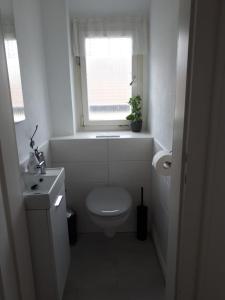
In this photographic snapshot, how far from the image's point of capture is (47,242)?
4.16 ft

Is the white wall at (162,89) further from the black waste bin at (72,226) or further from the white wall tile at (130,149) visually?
the black waste bin at (72,226)

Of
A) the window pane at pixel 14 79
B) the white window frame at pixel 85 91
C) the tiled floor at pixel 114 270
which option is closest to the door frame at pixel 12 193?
the window pane at pixel 14 79

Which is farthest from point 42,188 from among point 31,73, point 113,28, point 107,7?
point 107,7

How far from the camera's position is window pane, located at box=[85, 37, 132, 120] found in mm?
2262

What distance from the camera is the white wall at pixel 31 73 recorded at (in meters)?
1.53

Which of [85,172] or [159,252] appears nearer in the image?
[159,252]

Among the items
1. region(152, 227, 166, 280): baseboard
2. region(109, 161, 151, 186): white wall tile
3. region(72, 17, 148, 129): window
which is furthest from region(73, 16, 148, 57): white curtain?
region(152, 227, 166, 280): baseboard

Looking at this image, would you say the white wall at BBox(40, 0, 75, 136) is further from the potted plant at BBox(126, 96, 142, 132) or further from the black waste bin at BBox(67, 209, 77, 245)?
the black waste bin at BBox(67, 209, 77, 245)

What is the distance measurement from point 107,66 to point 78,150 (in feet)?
2.98

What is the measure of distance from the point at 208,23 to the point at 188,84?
7.3 inches

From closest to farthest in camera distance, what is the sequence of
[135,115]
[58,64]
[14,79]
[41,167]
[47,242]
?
[47,242]
[14,79]
[41,167]
[58,64]
[135,115]

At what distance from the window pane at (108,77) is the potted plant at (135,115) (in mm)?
124

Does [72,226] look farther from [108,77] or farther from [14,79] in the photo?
[108,77]

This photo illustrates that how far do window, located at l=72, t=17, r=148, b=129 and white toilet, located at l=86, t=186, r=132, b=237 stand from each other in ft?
2.60
